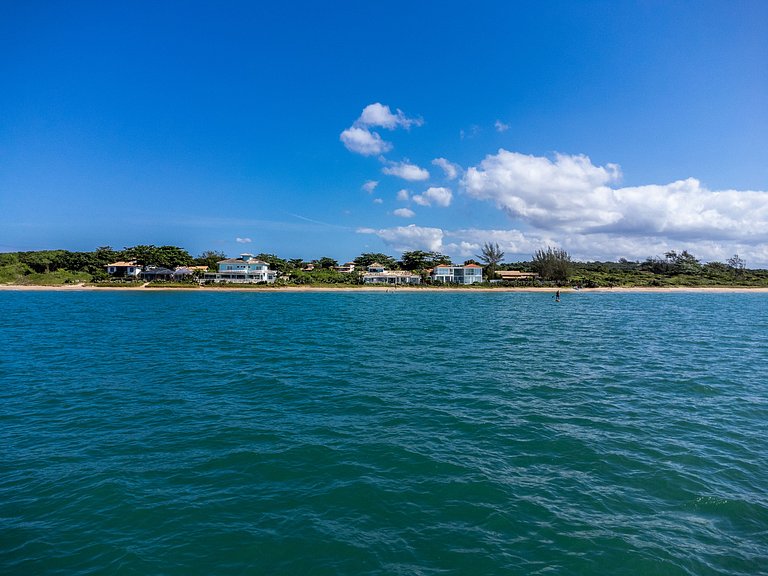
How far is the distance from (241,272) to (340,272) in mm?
33768

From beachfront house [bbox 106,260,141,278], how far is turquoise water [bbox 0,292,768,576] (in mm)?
104995

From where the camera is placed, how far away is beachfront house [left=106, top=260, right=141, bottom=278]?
115 meters

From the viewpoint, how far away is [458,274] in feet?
429

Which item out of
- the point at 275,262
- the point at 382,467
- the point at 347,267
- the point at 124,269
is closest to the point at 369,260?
the point at 347,267

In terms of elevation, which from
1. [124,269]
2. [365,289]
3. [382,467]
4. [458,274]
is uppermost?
[124,269]

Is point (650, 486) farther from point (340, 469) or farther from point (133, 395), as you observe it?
point (133, 395)

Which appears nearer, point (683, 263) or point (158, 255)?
point (158, 255)

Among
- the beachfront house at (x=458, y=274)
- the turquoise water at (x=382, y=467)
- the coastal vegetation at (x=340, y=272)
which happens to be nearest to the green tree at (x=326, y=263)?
the coastal vegetation at (x=340, y=272)

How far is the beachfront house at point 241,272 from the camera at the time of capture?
378 ft

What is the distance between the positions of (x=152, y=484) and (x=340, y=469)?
4486 millimetres

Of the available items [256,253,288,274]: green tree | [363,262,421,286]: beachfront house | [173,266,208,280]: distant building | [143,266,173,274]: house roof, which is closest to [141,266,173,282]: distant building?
[143,266,173,274]: house roof

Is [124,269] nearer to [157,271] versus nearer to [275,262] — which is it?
[157,271]

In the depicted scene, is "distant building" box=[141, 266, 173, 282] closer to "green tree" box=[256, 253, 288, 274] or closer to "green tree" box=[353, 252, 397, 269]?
"green tree" box=[256, 253, 288, 274]

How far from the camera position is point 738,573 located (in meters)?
6.89
